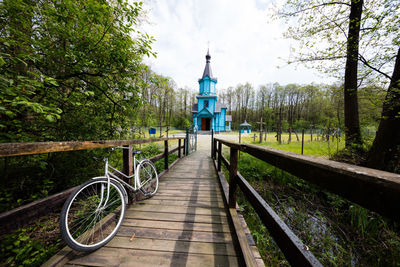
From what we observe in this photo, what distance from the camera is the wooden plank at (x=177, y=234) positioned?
5.47 ft

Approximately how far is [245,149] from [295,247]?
913 mm

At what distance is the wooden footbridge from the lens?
52cm

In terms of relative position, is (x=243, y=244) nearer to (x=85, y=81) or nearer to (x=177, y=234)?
(x=177, y=234)

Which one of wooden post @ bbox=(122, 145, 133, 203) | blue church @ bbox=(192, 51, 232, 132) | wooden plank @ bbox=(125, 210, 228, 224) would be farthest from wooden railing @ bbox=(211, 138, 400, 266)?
blue church @ bbox=(192, 51, 232, 132)

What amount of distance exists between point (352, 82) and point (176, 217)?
7183 mm

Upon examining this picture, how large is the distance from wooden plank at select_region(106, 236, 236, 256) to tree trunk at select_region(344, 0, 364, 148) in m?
6.11

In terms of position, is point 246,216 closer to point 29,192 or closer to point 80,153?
point 80,153

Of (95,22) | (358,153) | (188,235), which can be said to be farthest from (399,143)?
(95,22)

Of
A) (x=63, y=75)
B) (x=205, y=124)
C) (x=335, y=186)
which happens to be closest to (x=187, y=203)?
(x=335, y=186)

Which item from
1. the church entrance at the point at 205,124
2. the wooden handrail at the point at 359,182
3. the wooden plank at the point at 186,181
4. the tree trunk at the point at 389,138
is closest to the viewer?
the wooden handrail at the point at 359,182

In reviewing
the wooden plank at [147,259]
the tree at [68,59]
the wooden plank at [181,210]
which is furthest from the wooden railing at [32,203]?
the tree at [68,59]

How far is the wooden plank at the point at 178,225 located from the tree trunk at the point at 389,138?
5274 millimetres

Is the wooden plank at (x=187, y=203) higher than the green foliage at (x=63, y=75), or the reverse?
the green foliage at (x=63, y=75)

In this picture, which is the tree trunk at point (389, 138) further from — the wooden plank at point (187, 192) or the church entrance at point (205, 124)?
the church entrance at point (205, 124)
